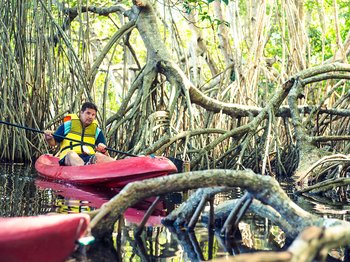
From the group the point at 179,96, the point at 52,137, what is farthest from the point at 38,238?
the point at 179,96

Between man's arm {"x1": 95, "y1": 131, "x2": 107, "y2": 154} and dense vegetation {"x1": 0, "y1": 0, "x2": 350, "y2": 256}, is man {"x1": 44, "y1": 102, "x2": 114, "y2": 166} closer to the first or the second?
man's arm {"x1": 95, "y1": 131, "x2": 107, "y2": 154}

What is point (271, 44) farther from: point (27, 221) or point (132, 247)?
point (27, 221)

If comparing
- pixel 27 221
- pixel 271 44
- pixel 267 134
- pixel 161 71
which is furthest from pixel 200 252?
pixel 271 44

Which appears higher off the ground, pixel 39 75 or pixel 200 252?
pixel 39 75

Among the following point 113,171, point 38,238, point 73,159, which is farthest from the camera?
point 73,159

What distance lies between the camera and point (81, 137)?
9.37 meters

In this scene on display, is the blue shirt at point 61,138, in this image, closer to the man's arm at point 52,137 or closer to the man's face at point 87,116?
the man's arm at point 52,137

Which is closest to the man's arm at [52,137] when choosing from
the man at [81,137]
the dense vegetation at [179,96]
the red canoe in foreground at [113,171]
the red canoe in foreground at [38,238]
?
the man at [81,137]

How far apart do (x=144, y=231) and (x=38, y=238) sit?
2.11 meters

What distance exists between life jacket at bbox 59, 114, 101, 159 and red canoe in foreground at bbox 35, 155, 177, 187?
11.3 inches

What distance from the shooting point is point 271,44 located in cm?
1702

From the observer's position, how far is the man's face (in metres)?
9.19

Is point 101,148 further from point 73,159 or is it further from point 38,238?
point 38,238

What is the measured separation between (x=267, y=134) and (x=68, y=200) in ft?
8.26
